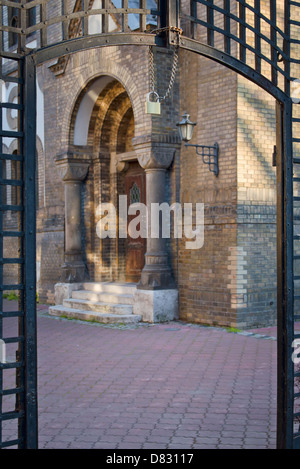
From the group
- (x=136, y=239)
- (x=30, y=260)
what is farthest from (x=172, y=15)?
(x=136, y=239)

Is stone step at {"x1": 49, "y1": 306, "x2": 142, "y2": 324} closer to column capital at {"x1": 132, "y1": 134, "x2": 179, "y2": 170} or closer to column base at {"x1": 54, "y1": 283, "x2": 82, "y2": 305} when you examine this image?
column base at {"x1": 54, "y1": 283, "x2": 82, "y2": 305}

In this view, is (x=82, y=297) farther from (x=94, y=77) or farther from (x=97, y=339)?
(x=94, y=77)

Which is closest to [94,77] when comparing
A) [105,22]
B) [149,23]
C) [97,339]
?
[149,23]

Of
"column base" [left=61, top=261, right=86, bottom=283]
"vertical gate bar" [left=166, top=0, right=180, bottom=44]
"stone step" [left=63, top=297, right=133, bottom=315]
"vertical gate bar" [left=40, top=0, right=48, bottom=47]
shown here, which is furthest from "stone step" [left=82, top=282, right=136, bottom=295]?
"vertical gate bar" [left=40, top=0, right=48, bottom=47]

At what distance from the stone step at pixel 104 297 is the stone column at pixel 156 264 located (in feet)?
1.56

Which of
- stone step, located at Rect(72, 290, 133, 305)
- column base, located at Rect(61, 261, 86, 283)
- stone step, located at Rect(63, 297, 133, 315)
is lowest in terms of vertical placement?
stone step, located at Rect(63, 297, 133, 315)

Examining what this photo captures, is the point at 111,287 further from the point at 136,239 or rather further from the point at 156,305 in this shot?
the point at 156,305

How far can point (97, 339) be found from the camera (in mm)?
10047

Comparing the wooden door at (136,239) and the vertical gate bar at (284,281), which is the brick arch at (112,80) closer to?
the wooden door at (136,239)

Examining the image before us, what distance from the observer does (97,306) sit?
12.5 metres

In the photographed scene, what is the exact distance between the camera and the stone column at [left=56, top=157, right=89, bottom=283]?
551 inches

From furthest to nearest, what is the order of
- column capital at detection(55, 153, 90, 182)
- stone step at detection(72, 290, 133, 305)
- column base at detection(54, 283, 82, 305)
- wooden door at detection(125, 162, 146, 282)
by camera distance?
column capital at detection(55, 153, 90, 182) < column base at detection(54, 283, 82, 305) < wooden door at detection(125, 162, 146, 282) < stone step at detection(72, 290, 133, 305)

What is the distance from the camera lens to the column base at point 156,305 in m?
11.4

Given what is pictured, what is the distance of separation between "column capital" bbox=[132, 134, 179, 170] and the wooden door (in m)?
1.68
